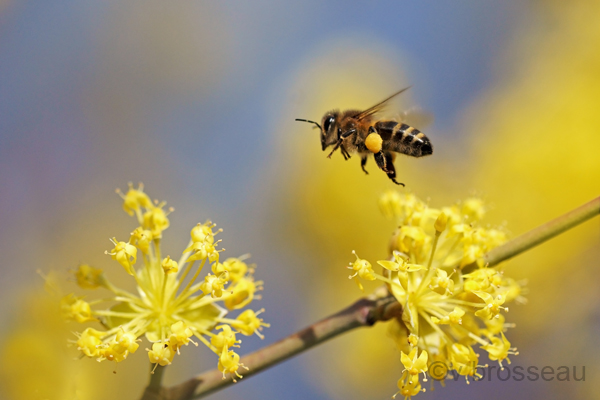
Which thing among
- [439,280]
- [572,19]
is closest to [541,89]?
[572,19]

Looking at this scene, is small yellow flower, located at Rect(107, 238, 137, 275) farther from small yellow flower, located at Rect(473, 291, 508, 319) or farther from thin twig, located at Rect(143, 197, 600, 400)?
small yellow flower, located at Rect(473, 291, 508, 319)

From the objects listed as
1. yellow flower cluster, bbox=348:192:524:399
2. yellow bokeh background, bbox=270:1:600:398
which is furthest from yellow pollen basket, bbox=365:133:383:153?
yellow bokeh background, bbox=270:1:600:398

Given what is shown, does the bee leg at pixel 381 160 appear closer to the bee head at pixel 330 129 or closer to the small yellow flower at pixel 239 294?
the bee head at pixel 330 129

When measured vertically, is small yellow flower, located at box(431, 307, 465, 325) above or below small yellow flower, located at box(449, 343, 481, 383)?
above

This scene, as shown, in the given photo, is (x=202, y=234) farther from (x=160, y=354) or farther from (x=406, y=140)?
(x=406, y=140)

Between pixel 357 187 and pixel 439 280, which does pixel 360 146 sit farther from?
pixel 357 187
